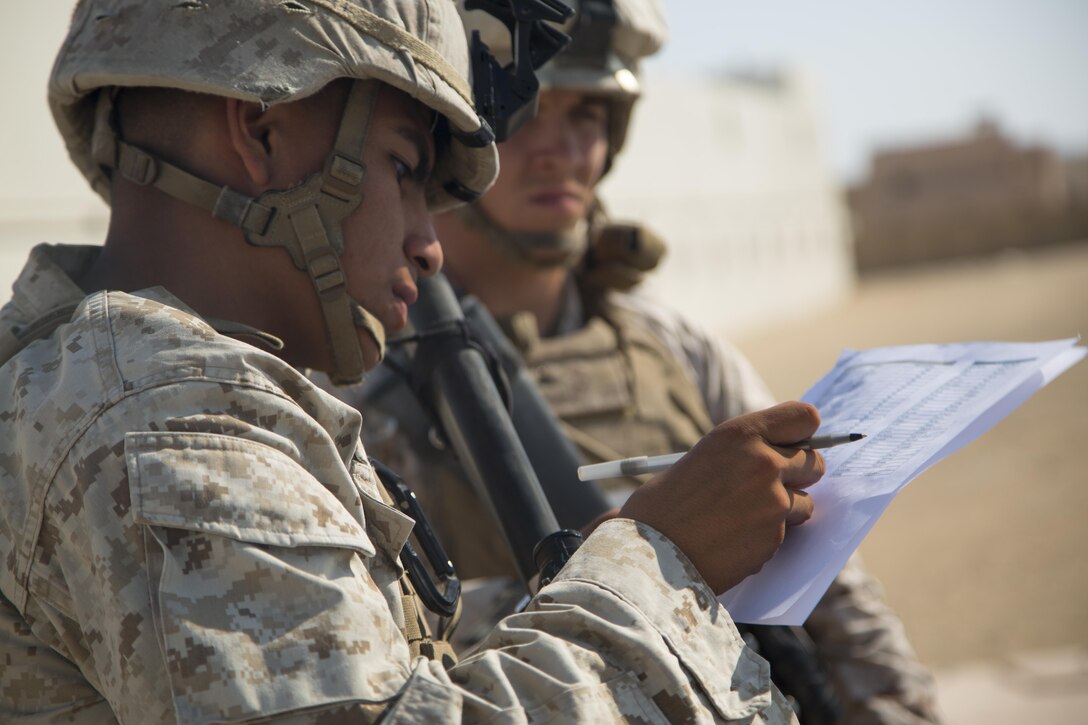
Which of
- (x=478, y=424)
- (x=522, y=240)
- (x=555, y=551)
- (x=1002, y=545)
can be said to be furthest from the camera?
(x=1002, y=545)

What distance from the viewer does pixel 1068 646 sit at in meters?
6.04

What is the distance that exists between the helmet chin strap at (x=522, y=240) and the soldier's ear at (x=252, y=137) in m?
1.31

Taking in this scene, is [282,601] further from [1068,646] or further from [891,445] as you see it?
[1068,646]

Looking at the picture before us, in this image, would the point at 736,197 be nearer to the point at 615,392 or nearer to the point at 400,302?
the point at 615,392

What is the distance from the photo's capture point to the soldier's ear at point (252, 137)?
1.48m

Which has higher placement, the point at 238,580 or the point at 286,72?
the point at 286,72

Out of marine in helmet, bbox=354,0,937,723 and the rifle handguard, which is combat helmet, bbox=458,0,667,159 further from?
the rifle handguard

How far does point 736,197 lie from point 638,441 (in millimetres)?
26634

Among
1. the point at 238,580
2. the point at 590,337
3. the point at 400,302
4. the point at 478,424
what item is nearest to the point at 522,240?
the point at 590,337

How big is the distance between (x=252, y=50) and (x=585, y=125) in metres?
1.57

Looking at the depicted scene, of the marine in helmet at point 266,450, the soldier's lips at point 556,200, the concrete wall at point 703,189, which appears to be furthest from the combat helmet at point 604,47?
the concrete wall at point 703,189

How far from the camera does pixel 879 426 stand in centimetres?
169

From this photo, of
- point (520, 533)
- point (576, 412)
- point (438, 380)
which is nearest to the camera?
point (520, 533)

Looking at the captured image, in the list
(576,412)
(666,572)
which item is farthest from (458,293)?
(666,572)
